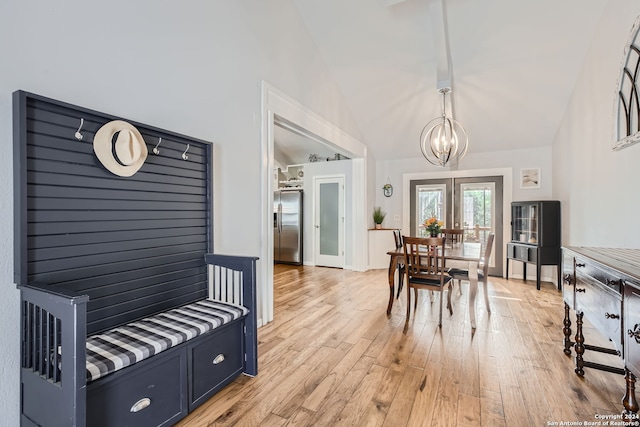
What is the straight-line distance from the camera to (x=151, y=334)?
151 cm

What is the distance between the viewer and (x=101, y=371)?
120 centimetres

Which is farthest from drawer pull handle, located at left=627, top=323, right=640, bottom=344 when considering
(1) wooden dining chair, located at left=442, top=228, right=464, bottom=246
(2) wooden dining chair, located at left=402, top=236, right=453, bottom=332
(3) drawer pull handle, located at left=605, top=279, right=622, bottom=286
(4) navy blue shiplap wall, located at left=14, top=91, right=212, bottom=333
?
(1) wooden dining chair, located at left=442, top=228, right=464, bottom=246

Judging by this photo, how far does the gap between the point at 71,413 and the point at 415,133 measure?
542 cm

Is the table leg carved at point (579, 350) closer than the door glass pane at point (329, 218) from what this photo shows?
Yes

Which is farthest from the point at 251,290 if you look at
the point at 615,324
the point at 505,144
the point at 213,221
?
the point at 505,144

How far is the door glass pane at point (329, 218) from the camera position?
5.95 m

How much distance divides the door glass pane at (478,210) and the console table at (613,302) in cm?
354

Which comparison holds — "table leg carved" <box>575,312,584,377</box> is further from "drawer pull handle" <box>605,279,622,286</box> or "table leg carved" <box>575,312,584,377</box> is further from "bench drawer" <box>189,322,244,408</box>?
"bench drawer" <box>189,322,244,408</box>

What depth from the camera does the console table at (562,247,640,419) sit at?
1.21 metres

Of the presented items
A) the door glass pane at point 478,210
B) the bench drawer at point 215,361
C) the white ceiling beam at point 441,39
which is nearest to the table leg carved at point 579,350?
the bench drawer at point 215,361

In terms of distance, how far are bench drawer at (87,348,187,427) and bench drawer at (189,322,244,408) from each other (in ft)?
0.24

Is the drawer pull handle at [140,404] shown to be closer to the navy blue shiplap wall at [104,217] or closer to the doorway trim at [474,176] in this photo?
the navy blue shiplap wall at [104,217]

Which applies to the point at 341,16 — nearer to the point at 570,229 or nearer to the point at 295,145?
the point at 295,145

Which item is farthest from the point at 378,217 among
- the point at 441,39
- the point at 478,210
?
the point at 441,39
